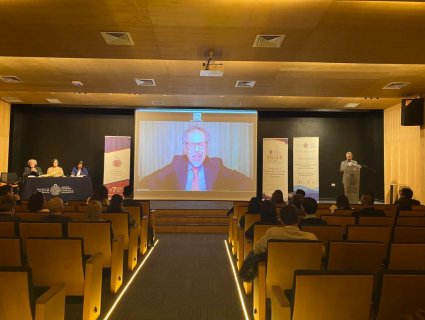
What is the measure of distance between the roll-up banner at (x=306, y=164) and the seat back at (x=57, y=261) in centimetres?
947

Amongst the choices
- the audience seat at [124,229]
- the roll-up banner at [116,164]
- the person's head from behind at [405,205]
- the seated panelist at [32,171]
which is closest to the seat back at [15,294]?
the audience seat at [124,229]

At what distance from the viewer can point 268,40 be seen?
4.83 meters

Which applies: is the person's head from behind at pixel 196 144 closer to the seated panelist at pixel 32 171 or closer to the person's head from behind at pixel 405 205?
the seated panelist at pixel 32 171

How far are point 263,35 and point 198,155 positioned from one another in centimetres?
613

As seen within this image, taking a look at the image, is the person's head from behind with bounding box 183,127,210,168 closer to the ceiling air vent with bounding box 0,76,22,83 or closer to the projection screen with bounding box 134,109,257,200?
the projection screen with bounding box 134,109,257,200

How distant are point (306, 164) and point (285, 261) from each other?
9102 mm

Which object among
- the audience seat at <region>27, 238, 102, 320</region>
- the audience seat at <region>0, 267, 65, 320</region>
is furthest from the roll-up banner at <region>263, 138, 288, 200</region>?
the audience seat at <region>0, 267, 65, 320</region>

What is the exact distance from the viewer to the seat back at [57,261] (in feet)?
8.74

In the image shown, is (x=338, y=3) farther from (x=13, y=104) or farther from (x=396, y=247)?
(x=13, y=104)

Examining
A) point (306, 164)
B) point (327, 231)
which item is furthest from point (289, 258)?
point (306, 164)

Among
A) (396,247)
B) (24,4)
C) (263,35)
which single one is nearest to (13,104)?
(24,4)

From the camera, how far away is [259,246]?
294 centimetres

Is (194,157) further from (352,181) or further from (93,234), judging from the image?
(93,234)

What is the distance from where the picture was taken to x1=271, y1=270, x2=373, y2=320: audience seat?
179 cm
